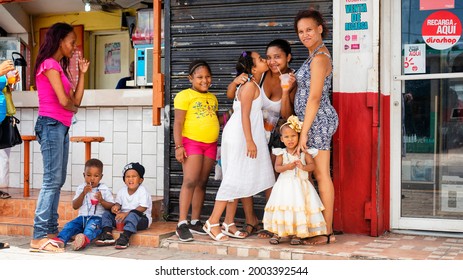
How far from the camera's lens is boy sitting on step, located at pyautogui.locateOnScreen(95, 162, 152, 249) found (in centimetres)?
604

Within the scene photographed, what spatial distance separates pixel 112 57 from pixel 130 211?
386 centimetres

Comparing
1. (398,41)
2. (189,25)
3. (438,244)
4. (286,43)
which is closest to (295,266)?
(438,244)

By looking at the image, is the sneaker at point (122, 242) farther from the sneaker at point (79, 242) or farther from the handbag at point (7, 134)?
the handbag at point (7, 134)

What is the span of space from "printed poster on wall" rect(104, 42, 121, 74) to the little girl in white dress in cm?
448

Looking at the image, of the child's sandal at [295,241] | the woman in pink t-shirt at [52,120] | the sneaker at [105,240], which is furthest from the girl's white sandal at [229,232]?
the woman in pink t-shirt at [52,120]

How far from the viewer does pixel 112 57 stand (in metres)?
9.45

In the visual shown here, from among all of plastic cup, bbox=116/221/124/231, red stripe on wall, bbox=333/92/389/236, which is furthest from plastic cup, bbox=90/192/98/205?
red stripe on wall, bbox=333/92/389/236

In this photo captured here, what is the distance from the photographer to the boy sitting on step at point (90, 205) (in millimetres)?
6022

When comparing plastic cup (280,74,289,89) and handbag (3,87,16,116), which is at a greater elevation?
plastic cup (280,74,289,89)

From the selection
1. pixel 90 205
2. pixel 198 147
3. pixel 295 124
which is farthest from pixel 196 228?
pixel 295 124

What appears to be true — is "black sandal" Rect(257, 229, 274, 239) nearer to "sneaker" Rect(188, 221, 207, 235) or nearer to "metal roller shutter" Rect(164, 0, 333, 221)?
"metal roller shutter" Rect(164, 0, 333, 221)

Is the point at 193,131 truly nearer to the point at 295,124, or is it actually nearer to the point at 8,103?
the point at 295,124

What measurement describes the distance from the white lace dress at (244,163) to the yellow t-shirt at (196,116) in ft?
0.82

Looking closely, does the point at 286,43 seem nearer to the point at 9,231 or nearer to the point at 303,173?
the point at 303,173
